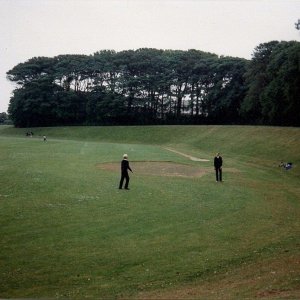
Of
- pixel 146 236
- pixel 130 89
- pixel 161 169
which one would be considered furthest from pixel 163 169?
pixel 130 89

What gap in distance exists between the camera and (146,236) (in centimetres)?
1562

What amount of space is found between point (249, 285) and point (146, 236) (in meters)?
5.51

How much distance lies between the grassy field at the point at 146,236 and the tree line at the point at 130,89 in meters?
62.9

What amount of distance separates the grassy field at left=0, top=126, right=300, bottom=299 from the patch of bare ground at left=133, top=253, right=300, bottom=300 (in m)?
0.03

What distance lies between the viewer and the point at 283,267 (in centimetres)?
1262

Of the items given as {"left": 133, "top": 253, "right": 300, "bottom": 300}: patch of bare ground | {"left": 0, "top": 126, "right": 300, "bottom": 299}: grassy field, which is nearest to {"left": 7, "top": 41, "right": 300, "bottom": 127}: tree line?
{"left": 0, "top": 126, "right": 300, "bottom": 299}: grassy field

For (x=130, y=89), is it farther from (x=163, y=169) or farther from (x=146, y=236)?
(x=146, y=236)

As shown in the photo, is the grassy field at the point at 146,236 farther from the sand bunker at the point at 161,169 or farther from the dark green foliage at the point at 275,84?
the dark green foliage at the point at 275,84

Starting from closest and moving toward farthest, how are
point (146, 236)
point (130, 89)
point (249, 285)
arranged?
point (249, 285) < point (146, 236) < point (130, 89)

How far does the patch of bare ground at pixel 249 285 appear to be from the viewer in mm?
10305

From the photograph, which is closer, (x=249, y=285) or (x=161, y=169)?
(x=249, y=285)

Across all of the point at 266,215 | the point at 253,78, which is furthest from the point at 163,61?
the point at 266,215

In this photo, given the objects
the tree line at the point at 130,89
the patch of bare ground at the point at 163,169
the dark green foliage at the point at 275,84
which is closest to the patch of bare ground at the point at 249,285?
the patch of bare ground at the point at 163,169

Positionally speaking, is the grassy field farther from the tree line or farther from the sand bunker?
the tree line
